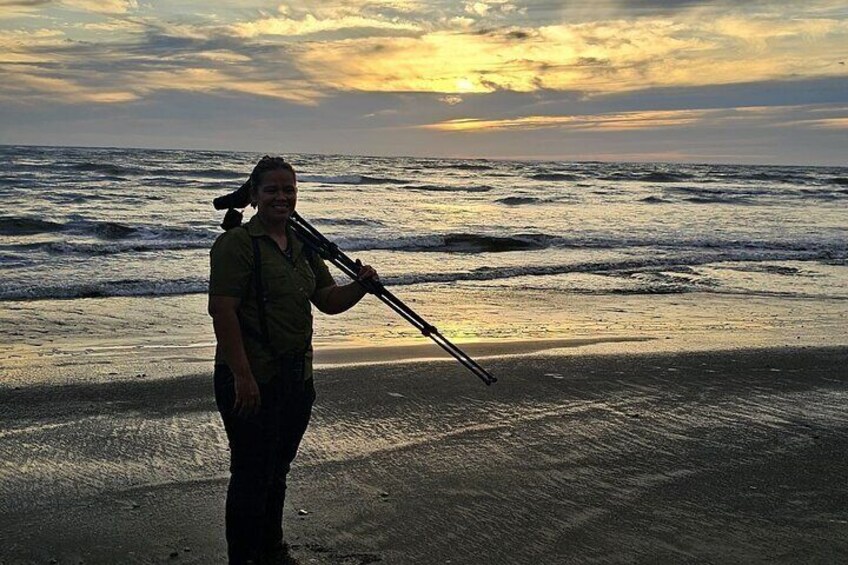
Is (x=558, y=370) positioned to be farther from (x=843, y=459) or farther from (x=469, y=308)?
(x=469, y=308)

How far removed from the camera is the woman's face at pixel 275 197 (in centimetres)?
357

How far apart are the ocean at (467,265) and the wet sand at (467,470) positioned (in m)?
2.58

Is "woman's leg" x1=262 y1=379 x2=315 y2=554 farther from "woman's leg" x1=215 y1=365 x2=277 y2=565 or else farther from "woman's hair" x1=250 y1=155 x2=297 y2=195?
"woman's hair" x1=250 y1=155 x2=297 y2=195

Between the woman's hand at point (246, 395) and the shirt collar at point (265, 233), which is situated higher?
the shirt collar at point (265, 233)

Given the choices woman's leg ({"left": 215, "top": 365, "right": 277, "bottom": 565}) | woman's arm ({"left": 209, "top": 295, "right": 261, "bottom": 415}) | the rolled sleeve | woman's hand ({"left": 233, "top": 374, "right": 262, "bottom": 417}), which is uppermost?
the rolled sleeve

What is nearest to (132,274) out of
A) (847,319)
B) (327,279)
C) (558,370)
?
(558,370)

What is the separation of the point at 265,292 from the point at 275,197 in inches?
15.4

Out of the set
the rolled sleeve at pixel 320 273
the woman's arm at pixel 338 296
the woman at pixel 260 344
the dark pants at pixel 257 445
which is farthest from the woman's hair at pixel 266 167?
the dark pants at pixel 257 445

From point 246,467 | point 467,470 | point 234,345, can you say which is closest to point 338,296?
point 234,345

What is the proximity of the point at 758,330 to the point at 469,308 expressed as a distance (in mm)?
3695

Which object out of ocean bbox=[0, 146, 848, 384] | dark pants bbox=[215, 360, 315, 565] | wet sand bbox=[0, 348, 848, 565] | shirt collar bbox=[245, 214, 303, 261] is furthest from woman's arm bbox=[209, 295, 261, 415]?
ocean bbox=[0, 146, 848, 384]

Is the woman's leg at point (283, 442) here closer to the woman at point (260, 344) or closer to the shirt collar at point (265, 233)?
the woman at point (260, 344)

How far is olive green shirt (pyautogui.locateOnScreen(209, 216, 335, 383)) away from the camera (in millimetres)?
3410

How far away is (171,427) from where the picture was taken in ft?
19.6
